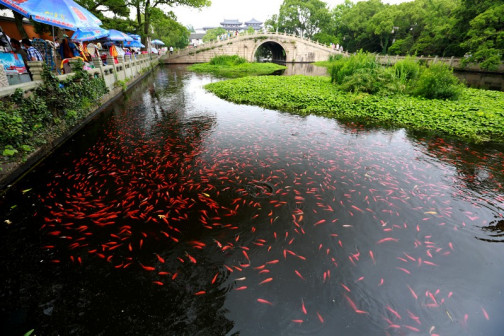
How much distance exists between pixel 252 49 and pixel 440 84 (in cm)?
3818

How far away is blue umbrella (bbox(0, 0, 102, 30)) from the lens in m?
5.68

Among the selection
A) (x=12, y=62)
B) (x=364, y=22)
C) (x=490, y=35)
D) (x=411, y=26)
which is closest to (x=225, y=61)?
(x=12, y=62)

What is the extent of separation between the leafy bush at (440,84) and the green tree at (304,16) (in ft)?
191

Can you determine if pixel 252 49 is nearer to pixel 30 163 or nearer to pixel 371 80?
pixel 371 80

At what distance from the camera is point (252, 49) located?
42.7 meters

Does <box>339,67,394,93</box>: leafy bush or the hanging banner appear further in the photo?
<box>339,67,394,93</box>: leafy bush

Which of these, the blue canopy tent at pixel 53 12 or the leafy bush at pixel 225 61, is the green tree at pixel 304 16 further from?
the blue canopy tent at pixel 53 12

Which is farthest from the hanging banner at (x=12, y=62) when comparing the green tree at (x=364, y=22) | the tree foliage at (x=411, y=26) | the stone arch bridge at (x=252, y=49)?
the green tree at (x=364, y=22)

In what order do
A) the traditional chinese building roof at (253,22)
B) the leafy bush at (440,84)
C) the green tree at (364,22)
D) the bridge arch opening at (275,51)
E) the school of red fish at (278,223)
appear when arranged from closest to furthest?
1. the school of red fish at (278,223)
2. the leafy bush at (440,84)
3. the green tree at (364,22)
4. the bridge arch opening at (275,51)
5. the traditional chinese building roof at (253,22)

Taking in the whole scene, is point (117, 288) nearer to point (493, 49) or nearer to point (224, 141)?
point (224, 141)

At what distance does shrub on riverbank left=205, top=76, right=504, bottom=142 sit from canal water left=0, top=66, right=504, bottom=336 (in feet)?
7.30

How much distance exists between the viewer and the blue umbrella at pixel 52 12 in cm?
568

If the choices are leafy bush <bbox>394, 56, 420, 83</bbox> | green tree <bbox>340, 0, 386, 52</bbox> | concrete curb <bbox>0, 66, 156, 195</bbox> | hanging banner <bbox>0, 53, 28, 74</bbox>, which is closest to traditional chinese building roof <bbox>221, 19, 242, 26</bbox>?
green tree <bbox>340, 0, 386, 52</bbox>

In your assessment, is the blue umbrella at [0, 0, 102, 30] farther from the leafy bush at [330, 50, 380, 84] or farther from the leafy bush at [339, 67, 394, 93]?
the leafy bush at [330, 50, 380, 84]
